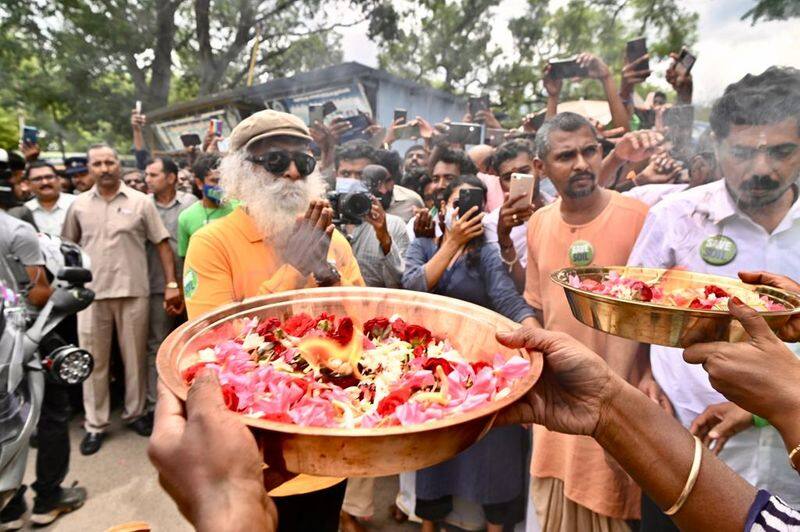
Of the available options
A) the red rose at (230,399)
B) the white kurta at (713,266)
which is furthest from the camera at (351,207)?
the red rose at (230,399)

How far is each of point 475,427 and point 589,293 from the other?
79 centimetres

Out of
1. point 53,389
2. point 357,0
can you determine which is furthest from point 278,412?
point 357,0

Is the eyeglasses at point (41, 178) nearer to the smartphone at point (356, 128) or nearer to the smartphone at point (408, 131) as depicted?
the smartphone at point (356, 128)

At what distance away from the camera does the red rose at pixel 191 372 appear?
115cm

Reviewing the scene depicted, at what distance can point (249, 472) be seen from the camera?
33.9 inches

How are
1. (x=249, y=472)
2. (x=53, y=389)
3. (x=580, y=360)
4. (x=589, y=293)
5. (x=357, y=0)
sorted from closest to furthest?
(x=249, y=472)
(x=580, y=360)
(x=589, y=293)
(x=53, y=389)
(x=357, y=0)

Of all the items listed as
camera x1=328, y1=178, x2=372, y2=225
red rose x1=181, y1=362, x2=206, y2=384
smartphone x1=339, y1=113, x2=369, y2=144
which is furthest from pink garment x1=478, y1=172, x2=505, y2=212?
red rose x1=181, y1=362, x2=206, y2=384

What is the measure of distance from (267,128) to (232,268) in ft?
2.34

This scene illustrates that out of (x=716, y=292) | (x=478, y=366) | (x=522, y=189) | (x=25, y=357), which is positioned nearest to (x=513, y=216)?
(x=522, y=189)

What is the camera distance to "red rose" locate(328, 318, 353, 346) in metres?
1.34

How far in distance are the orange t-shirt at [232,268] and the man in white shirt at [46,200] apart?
3.79 metres

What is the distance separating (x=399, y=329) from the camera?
1.53 m

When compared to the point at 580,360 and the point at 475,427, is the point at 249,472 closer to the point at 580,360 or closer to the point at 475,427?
the point at 475,427

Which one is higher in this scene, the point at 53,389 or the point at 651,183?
the point at 651,183
